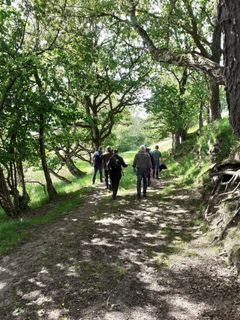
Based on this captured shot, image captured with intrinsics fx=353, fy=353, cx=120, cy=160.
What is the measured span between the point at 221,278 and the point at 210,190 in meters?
4.76

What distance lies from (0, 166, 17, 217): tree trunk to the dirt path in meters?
3.86

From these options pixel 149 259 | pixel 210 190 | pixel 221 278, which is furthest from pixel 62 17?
pixel 221 278

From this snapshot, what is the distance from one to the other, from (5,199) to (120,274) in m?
8.84

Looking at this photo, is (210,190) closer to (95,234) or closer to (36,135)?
(95,234)

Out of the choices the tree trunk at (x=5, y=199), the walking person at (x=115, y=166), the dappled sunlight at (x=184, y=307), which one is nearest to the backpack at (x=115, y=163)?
the walking person at (x=115, y=166)

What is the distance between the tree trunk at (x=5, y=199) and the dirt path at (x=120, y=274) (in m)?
3.86

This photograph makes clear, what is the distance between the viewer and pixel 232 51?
5180 mm

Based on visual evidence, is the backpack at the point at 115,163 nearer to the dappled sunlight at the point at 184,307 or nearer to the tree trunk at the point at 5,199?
the tree trunk at the point at 5,199

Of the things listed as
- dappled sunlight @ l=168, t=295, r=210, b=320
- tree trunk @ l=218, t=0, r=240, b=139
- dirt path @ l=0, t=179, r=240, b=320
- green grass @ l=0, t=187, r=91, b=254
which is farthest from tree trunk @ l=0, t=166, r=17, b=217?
tree trunk @ l=218, t=0, r=240, b=139

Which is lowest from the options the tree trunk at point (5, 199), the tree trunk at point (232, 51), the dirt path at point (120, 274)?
the dirt path at point (120, 274)

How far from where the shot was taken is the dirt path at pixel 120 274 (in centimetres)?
553

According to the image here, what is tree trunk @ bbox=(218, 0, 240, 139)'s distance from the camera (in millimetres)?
5098

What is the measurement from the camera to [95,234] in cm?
941

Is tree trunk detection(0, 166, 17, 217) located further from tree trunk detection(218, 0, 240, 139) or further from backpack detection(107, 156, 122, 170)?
tree trunk detection(218, 0, 240, 139)
